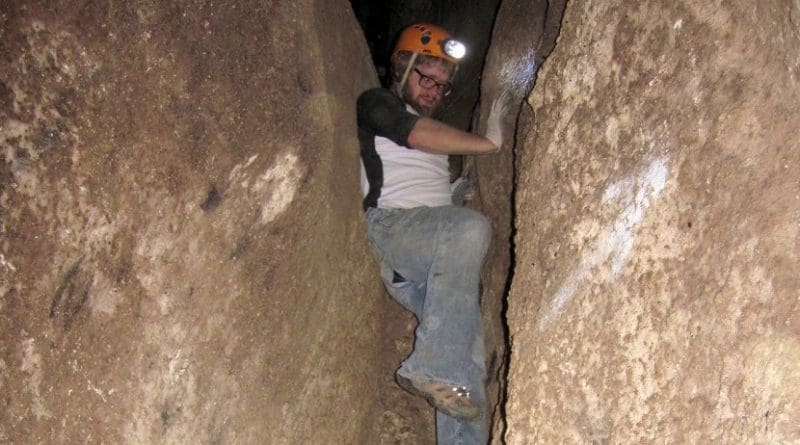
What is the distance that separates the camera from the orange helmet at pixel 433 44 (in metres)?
3.04

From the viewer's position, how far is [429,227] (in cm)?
269

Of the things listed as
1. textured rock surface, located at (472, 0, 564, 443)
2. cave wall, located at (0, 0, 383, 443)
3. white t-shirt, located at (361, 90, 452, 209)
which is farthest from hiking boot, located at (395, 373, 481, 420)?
white t-shirt, located at (361, 90, 452, 209)

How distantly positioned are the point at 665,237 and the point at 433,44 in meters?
1.68

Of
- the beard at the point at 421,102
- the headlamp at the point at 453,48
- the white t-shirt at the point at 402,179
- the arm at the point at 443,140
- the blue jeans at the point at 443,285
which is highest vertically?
the headlamp at the point at 453,48

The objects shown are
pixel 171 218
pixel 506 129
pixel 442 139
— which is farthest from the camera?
pixel 506 129

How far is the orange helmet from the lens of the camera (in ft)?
9.98

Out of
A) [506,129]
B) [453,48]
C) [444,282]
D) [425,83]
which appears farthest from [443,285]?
[453,48]

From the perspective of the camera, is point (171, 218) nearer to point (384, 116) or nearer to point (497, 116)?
point (384, 116)

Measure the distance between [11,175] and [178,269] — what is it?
1.81 feet

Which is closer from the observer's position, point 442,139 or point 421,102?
point 442,139

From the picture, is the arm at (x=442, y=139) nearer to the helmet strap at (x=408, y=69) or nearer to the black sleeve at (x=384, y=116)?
the black sleeve at (x=384, y=116)

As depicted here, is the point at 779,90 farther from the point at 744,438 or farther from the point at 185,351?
the point at 185,351

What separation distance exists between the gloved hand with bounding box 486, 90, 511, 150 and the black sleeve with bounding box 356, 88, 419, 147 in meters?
0.38

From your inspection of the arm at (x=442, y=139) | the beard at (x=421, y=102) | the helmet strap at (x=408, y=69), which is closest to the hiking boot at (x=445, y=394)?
the arm at (x=442, y=139)
